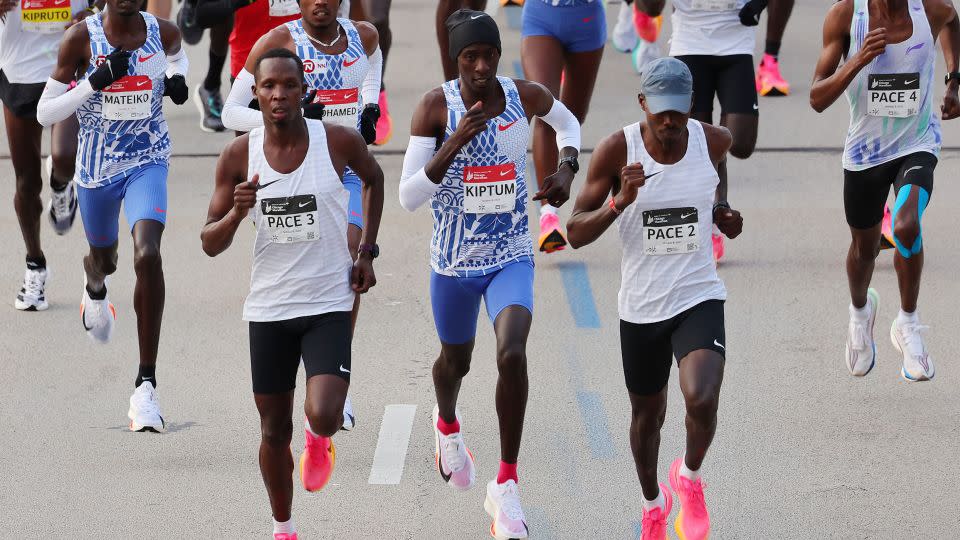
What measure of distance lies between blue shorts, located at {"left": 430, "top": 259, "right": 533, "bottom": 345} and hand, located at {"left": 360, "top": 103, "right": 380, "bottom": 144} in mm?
1357

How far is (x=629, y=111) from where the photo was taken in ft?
44.8

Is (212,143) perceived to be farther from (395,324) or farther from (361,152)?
(361,152)

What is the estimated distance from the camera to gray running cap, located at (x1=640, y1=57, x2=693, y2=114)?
5938 millimetres

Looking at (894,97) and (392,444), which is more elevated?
(894,97)

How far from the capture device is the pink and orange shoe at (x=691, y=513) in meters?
6.04

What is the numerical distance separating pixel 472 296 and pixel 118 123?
2.40m

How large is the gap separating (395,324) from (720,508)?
2919mm

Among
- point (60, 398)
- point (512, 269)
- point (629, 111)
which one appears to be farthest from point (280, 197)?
point (629, 111)

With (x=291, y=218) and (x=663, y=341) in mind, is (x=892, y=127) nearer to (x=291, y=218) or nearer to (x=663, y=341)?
(x=663, y=341)

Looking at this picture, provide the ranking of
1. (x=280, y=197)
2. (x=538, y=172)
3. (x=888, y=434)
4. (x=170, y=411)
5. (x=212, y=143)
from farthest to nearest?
(x=212, y=143), (x=538, y=172), (x=170, y=411), (x=888, y=434), (x=280, y=197)

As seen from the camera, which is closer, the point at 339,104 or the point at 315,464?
the point at 315,464

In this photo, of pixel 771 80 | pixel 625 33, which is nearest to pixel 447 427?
pixel 771 80

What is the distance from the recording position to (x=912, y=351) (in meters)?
7.75

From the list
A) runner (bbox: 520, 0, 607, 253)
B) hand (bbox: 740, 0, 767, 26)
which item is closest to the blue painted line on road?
runner (bbox: 520, 0, 607, 253)
